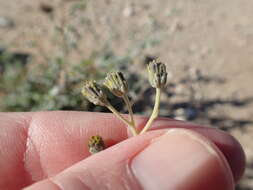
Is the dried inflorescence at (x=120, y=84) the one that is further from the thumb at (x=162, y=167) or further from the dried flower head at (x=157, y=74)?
the thumb at (x=162, y=167)

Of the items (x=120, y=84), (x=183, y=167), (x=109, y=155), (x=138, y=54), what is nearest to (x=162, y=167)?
(x=183, y=167)

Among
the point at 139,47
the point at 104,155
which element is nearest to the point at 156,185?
the point at 104,155

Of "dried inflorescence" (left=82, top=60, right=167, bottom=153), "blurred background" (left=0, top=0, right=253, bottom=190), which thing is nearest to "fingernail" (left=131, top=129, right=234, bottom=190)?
"dried inflorescence" (left=82, top=60, right=167, bottom=153)

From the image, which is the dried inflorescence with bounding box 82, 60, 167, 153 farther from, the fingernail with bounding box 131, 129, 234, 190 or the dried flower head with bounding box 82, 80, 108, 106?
the fingernail with bounding box 131, 129, 234, 190

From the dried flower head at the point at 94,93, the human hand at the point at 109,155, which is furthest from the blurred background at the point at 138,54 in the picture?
the dried flower head at the point at 94,93

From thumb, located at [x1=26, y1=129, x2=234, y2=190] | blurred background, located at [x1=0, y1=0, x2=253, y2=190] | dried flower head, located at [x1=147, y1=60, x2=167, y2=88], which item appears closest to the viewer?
thumb, located at [x1=26, y1=129, x2=234, y2=190]

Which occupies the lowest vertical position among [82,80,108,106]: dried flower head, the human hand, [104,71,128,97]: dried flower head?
Answer: the human hand

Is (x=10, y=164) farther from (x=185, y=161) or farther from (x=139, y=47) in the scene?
(x=139, y=47)

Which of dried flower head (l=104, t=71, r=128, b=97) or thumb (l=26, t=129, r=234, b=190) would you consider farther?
dried flower head (l=104, t=71, r=128, b=97)

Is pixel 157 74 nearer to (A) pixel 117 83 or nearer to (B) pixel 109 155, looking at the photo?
(A) pixel 117 83
